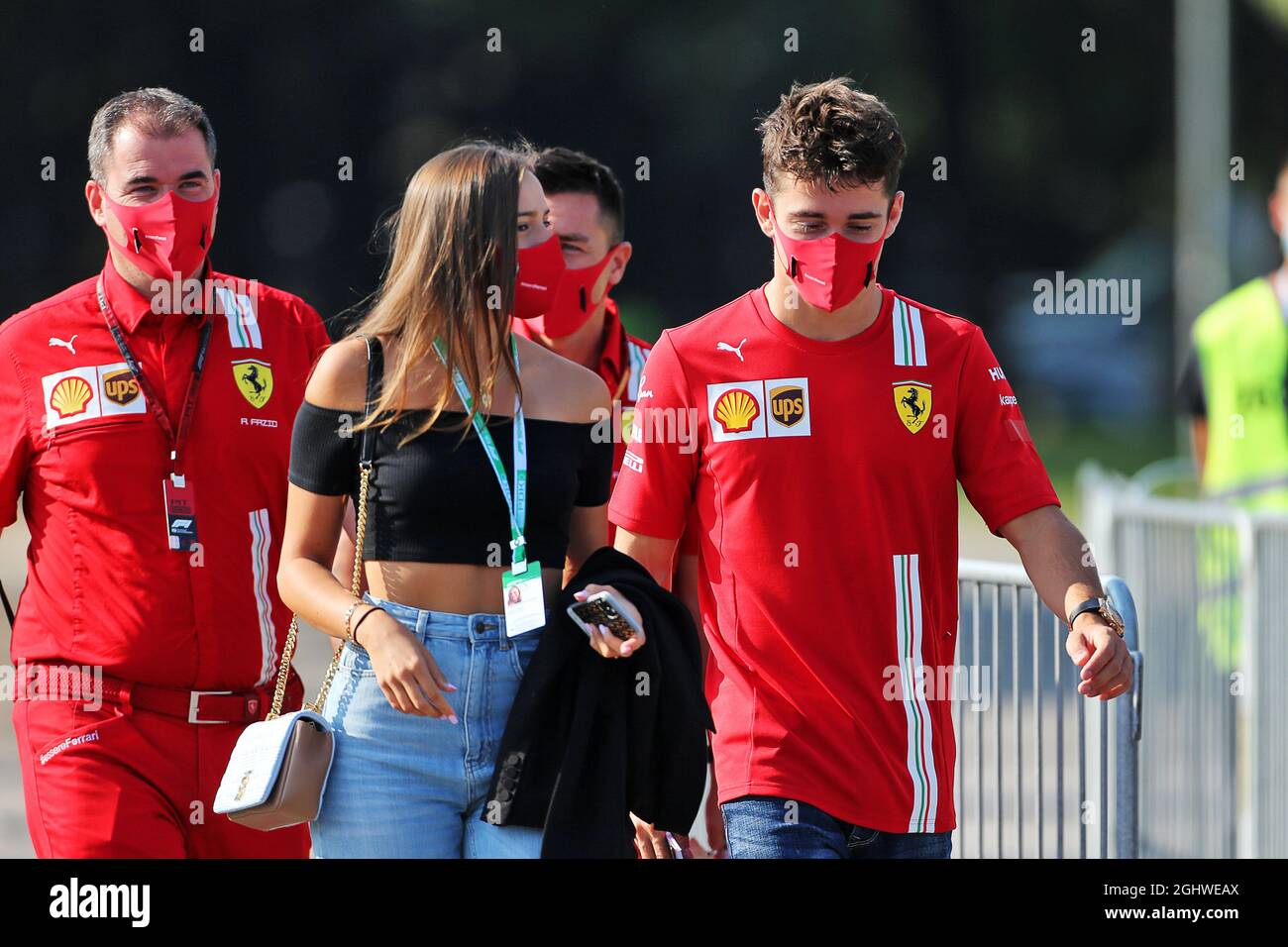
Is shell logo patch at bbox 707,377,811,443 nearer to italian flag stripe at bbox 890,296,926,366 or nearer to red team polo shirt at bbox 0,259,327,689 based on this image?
italian flag stripe at bbox 890,296,926,366

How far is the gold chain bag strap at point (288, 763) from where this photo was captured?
3318 mm

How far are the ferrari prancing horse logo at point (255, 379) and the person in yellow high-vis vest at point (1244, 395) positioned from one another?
520 cm

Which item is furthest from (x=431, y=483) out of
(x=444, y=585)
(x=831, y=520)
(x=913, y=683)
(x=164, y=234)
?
(x=164, y=234)

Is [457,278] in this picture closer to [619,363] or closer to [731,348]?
[731,348]

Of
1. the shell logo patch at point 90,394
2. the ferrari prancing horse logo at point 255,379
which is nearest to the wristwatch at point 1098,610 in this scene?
the ferrari prancing horse logo at point 255,379

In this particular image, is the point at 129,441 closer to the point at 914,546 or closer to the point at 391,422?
the point at 391,422

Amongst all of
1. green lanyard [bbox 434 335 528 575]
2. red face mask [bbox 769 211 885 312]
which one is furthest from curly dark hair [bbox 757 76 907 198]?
green lanyard [bbox 434 335 528 575]

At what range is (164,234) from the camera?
14.3 ft

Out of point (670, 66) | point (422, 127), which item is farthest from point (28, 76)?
point (670, 66)

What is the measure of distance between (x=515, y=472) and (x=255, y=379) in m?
1.27

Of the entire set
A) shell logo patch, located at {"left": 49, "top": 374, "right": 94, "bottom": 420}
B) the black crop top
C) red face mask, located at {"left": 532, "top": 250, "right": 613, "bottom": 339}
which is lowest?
the black crop top

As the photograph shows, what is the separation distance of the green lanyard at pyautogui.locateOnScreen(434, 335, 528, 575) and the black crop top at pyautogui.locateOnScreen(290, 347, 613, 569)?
0.5 inches

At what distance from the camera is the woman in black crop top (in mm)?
3412
